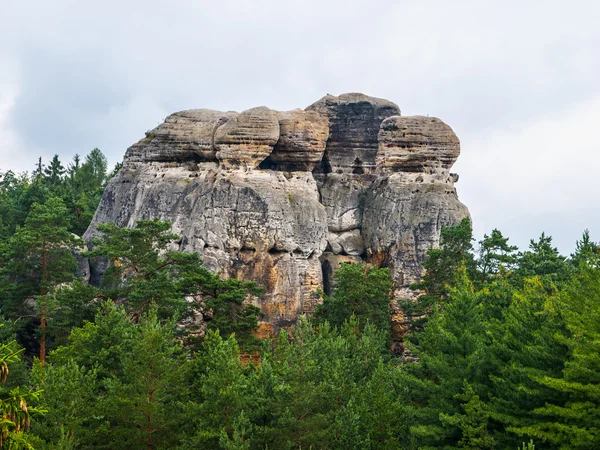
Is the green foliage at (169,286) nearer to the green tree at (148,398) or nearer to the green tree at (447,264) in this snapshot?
the green tree at (148,398)

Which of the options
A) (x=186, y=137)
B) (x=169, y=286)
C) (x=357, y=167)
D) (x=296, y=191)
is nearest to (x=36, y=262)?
(x=169, y=286)

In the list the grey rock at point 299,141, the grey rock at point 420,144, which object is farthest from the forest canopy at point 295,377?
the grey rock at point 299,141

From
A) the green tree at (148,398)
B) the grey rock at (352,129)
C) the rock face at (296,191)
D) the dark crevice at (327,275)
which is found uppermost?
the grey rock at (352,129)

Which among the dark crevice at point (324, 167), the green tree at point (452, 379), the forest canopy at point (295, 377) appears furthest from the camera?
the dark crevice at point (324, 167)

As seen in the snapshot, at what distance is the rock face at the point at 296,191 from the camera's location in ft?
156

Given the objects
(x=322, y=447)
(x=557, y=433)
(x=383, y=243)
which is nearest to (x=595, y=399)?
(x=557, y=433)

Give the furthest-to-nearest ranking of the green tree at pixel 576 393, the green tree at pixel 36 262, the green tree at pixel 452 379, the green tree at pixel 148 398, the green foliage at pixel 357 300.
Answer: the green tree at pixel 36 262, the green foliage at pixel 357 300, the green tree at pixel 148 398, the green tree at pixel 452 379, the green tree at pixel 576 393

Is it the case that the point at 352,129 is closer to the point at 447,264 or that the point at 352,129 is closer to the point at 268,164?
the point at 268,164

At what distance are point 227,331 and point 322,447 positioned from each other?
10.8 meters

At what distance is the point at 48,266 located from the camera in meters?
43.9

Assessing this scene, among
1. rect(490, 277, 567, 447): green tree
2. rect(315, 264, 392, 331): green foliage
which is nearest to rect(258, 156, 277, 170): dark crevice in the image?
rect(315, 264, 392, 331): green foliage

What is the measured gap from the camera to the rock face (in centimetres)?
4768

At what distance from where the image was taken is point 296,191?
5062 cm

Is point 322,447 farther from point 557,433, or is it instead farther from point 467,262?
point 467,262
